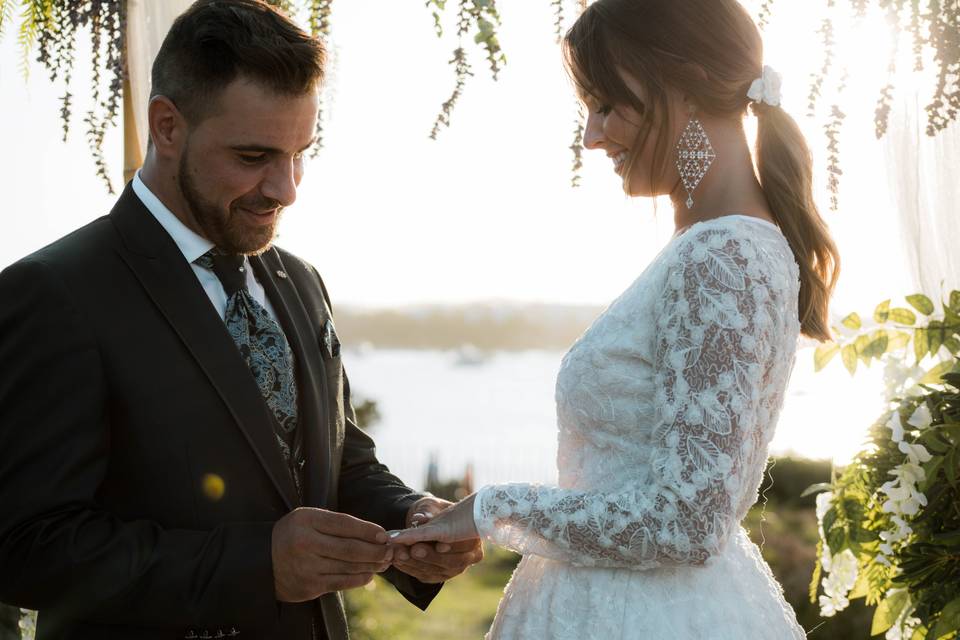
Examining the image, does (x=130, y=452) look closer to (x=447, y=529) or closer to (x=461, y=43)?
(x=447, y=529)

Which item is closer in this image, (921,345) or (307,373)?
(307,373)

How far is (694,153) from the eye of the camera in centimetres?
236

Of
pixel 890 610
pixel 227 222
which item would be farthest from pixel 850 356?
pixel 227 222

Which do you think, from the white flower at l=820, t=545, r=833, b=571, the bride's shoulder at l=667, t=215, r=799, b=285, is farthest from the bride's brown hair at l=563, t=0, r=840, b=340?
the white flower at l=820, t=545, r=833, b=571

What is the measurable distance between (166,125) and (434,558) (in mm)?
1211

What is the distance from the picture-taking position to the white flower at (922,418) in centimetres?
276

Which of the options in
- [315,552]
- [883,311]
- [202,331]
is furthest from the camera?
[883,311]

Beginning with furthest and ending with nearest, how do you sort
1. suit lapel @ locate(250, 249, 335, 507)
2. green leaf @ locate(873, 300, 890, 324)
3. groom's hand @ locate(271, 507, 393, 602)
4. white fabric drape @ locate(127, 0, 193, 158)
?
white fabric drape @ locate(127, 0, 193, 158), green leaf @ locate(873, 300, 890, 324), suit lapel @ locate(250, 249, 335, 507), groom's hand @ locate(271, 507, 393, 602)

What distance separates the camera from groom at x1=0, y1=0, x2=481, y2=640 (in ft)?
6.85

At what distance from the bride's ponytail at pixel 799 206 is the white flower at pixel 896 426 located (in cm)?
54

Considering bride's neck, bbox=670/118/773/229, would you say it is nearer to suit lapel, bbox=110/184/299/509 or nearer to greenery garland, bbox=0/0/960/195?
greenery garland, bbox=0/0/960/195

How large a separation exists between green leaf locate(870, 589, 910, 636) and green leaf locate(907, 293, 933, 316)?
0.79 m

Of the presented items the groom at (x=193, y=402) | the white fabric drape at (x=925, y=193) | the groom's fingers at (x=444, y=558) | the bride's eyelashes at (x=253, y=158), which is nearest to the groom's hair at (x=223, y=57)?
the groom at (x=193, y=402)

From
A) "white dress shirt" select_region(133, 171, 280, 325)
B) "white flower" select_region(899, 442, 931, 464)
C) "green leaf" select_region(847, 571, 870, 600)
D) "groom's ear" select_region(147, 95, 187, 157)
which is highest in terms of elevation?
"groom's ear" select_region(147, 95, 187, 157)
